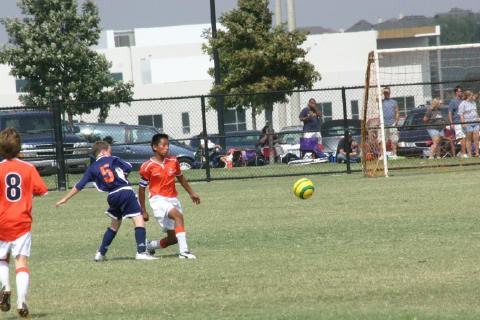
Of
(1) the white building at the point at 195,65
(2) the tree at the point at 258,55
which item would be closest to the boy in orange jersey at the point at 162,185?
(2) the tree at the point at 258,55

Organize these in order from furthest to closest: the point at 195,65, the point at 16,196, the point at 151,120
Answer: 1. the point at 195,65
2. the point at 151,120
3. the point at 16,196

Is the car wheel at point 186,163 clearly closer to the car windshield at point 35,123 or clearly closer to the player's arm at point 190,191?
the car windshield at point 35,123

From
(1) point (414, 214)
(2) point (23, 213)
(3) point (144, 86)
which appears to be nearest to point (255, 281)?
(2) point (23, 213)

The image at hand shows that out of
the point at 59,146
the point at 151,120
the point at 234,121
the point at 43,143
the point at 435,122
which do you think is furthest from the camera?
the point at 234,121

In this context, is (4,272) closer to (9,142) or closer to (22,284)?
(22,284)

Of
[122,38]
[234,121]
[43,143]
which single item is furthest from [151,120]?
[122,38]

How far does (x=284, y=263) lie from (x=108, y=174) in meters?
2.38

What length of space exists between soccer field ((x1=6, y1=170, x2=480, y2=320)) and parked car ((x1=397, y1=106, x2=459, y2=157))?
29.5 ft

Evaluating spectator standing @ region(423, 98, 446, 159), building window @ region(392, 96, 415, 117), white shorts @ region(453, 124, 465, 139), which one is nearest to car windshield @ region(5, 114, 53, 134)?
building window @ region(392, 96, 415, 117)

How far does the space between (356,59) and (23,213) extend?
6256 centimetres

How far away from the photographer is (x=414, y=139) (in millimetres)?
29984

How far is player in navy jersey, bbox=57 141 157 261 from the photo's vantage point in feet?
42.8

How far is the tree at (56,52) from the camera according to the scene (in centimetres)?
4278

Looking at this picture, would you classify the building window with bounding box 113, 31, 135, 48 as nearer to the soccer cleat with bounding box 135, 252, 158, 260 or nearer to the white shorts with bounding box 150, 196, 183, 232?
the white shorts with bounding box 150, 196, 183, 232
